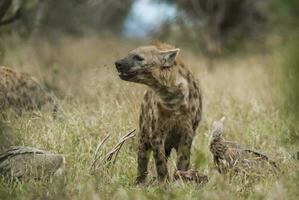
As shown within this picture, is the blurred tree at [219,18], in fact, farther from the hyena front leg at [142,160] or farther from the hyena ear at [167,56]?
the hyena ear at [167,56]

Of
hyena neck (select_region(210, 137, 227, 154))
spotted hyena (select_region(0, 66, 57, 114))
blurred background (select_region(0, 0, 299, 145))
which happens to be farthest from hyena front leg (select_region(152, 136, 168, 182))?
blurred background (select_region(0, 0, 299, 145))

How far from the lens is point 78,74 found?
38.9 ft

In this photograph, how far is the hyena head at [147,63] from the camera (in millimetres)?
6094

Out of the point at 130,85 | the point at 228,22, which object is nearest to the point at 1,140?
the point at 130,85

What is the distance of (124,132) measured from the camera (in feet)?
24.8

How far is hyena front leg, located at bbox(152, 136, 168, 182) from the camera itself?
6.37 m

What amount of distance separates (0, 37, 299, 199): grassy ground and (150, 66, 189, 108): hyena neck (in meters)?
0.43

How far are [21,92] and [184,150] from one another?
107 inches

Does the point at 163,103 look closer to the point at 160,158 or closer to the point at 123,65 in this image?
the point at 160,158

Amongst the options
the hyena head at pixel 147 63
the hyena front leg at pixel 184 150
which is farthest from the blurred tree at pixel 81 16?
the hyena head at pixel 147 63

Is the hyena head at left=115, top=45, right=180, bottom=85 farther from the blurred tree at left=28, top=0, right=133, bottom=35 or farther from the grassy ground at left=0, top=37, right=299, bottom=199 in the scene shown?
the blurred tree at left=28, top=0, right=133, bottom=35

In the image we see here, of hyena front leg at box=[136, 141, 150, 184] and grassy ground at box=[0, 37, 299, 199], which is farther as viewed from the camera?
hyena front leg at box=[136, 141, 150, 184]

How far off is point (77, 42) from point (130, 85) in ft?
38.0

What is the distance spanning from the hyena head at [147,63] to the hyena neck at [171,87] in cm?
4
